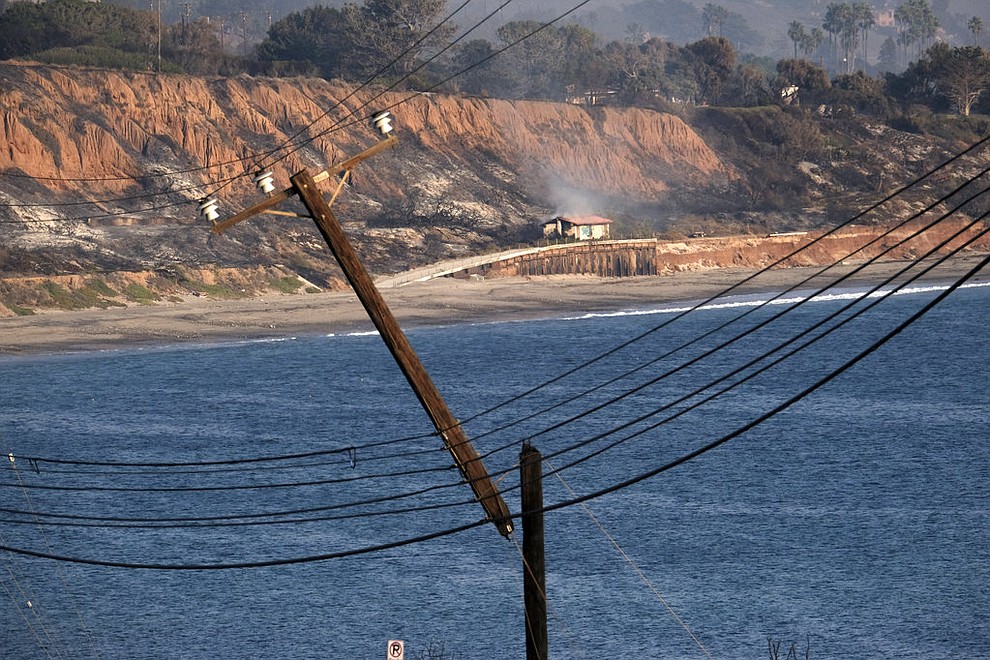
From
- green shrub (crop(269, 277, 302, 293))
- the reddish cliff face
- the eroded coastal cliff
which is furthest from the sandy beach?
the reddish cliff face

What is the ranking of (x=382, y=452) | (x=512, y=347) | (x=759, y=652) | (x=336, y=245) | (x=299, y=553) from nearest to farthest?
(x=336, y=245) < (x=759, y=652) < (x=299, y=553) < (x=382, y=452) < (x=512, y=347)

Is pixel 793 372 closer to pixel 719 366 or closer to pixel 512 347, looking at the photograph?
pixel 719 366

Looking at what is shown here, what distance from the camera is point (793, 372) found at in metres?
87.1

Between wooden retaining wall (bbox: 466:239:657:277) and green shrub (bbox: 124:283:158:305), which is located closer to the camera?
green shrub (bbox: 124:283:158:305)

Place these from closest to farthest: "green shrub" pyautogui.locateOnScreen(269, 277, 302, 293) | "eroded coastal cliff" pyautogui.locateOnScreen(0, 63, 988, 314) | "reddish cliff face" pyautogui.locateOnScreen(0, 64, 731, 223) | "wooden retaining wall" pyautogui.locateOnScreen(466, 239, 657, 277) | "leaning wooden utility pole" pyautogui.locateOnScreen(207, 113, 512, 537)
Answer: "leaning wooden utility pole" pyautogui.locateOnScreen(207, 113, 512, 537)
"eroded coastal cliff" pyautogui.locateOnScreen(0, 63, 988, 314)
"green shrub" pyautogui.locateOnScreen(269, 277, 302, 293)
"reddish cliff face" pyautogui.locateOnScreen(0, 64, 731, 223)
"wooden retaining wall" pyautogui.locateOnScreen(466, 239, 657, 277)

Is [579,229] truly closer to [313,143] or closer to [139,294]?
[313,143]

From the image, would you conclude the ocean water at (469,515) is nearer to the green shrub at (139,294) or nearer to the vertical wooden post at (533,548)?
the vertical wooden post at (533,548)

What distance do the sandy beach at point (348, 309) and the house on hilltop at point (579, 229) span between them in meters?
4.46

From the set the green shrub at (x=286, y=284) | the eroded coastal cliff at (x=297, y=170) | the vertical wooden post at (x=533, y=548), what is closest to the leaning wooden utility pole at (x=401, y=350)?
the vertical wooden post at (x=533, y=548)

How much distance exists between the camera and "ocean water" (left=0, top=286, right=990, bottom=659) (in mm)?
32625

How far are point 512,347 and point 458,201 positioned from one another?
3753 centimetres

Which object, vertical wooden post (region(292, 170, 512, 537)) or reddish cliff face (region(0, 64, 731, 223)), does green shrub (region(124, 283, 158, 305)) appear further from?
vertical wooden post (region(292, 170, 512, 537))

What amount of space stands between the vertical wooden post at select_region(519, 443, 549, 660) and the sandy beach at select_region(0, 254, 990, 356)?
6666cm

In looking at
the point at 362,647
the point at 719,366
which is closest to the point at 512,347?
the point at 719,366
